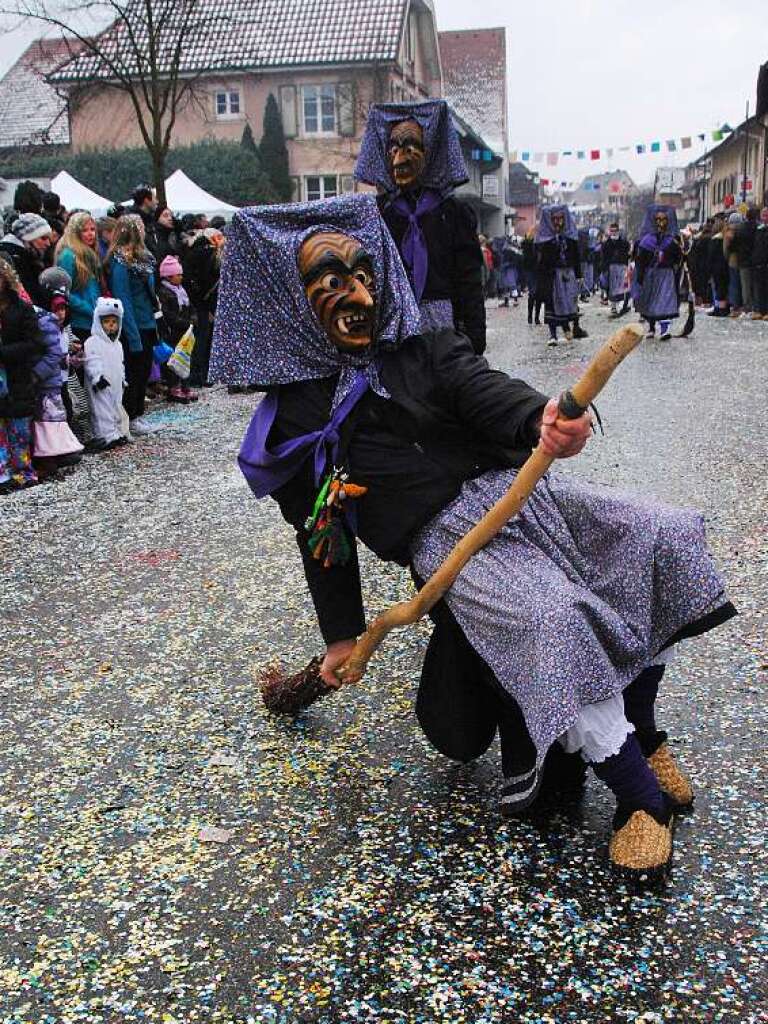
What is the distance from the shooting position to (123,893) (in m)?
2.86

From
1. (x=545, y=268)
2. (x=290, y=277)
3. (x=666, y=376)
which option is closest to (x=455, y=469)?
(x=290, y=277)

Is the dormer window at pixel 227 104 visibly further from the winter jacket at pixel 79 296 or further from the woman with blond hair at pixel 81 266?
the winter jacket at pixel 79 296

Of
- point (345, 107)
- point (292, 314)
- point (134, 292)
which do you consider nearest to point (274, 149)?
point (345, 107)

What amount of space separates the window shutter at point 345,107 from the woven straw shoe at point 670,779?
125ft

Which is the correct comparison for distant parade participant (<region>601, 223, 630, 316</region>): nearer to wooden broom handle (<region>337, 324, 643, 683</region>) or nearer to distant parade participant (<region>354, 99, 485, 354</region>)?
distant parade participant (<region>354, 99, 485, 354</region>)

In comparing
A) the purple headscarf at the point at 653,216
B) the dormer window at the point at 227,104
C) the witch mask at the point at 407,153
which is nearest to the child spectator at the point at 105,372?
the witch mask at the point at 407,153

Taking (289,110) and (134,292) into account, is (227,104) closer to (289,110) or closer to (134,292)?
(289,110)

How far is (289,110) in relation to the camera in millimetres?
39594

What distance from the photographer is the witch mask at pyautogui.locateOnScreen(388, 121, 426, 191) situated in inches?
218

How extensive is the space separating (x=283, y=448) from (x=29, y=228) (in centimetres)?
680

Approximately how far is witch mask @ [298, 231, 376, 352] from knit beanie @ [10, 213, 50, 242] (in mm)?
6754

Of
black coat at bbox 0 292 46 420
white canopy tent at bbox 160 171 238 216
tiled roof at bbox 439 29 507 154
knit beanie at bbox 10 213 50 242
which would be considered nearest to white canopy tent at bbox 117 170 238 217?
white canopy tent at bbox 160 171 238 216

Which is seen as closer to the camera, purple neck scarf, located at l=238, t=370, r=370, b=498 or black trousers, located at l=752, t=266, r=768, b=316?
purple neck scarf, located at l=238, t=370, r=370, b=498

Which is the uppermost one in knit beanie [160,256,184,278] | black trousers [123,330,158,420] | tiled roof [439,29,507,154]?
tiled roof [439,29,507,154]
